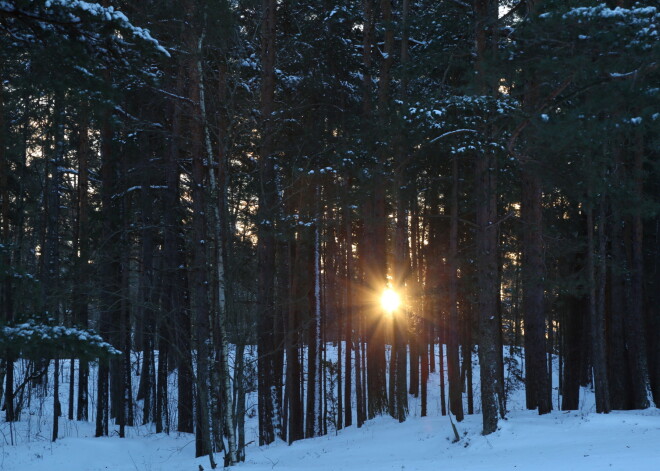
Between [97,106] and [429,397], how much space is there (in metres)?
23.8

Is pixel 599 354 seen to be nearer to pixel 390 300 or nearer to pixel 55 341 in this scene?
pixel 390 300

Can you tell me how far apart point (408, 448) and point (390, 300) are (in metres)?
5.63

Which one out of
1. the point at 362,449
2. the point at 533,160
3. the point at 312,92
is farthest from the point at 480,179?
the point at 362,449

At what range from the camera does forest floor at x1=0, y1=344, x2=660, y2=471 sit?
9578 millimetres

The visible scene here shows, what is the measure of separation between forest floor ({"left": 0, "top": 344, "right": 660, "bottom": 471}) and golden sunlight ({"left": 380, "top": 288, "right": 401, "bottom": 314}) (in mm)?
3226

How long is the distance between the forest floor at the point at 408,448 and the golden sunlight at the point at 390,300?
10.6 ft

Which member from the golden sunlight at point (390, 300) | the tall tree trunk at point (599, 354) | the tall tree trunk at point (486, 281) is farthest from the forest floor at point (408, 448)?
the golden sunlight at point (390, 300)

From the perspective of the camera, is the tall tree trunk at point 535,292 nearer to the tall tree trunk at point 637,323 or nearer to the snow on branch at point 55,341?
the tall tree trunk at point 637,323

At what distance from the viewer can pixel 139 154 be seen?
1527 cm

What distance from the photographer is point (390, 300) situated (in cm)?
1816

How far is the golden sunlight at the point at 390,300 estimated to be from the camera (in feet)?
54.6

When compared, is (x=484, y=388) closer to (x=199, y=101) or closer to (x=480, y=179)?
(x=480, y=179)

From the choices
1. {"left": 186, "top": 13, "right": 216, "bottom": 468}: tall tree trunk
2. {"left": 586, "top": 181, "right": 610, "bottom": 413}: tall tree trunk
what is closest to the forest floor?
{"left": 586, "top": 181, "right": 610, "bottom": 413}: tall tree trunk

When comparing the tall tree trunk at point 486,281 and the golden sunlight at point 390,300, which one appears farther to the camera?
the golden sunlight at point 390,300
